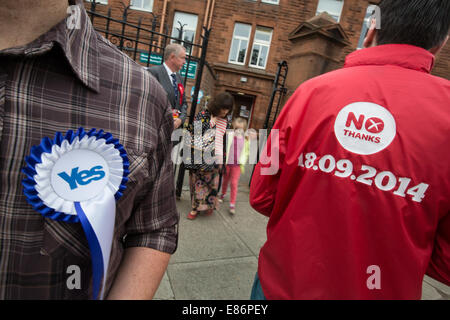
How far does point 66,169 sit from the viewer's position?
551 mm

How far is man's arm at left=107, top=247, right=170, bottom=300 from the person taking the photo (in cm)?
66

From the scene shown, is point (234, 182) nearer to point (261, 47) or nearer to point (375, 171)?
point (375, 171)

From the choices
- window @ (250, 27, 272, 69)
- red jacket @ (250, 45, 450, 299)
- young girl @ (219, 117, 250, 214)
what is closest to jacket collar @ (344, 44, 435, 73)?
red jacket @ (250, 45, 450, 299)

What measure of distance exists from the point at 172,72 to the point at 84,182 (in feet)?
10.2

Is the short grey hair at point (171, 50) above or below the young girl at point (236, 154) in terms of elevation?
above

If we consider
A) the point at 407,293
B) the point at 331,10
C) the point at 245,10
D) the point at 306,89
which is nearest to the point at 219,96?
the point at 306,89

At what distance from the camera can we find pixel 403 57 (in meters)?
0.94

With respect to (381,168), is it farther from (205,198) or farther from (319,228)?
(205,198)

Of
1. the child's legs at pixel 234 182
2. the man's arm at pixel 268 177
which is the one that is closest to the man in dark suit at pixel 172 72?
the child's legs at pixel 234 182

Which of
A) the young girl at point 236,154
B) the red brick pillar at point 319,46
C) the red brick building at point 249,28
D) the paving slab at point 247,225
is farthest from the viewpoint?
the red brick building at point 249,28

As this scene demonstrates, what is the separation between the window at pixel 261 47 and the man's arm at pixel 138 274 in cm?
1268

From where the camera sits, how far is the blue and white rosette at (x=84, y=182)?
53 cm

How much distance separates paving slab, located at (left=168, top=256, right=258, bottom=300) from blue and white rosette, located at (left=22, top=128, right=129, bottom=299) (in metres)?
1.73

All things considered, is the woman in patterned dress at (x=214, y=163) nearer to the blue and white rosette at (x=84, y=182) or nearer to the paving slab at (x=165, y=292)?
the paving slab at (x=165, y=292)
